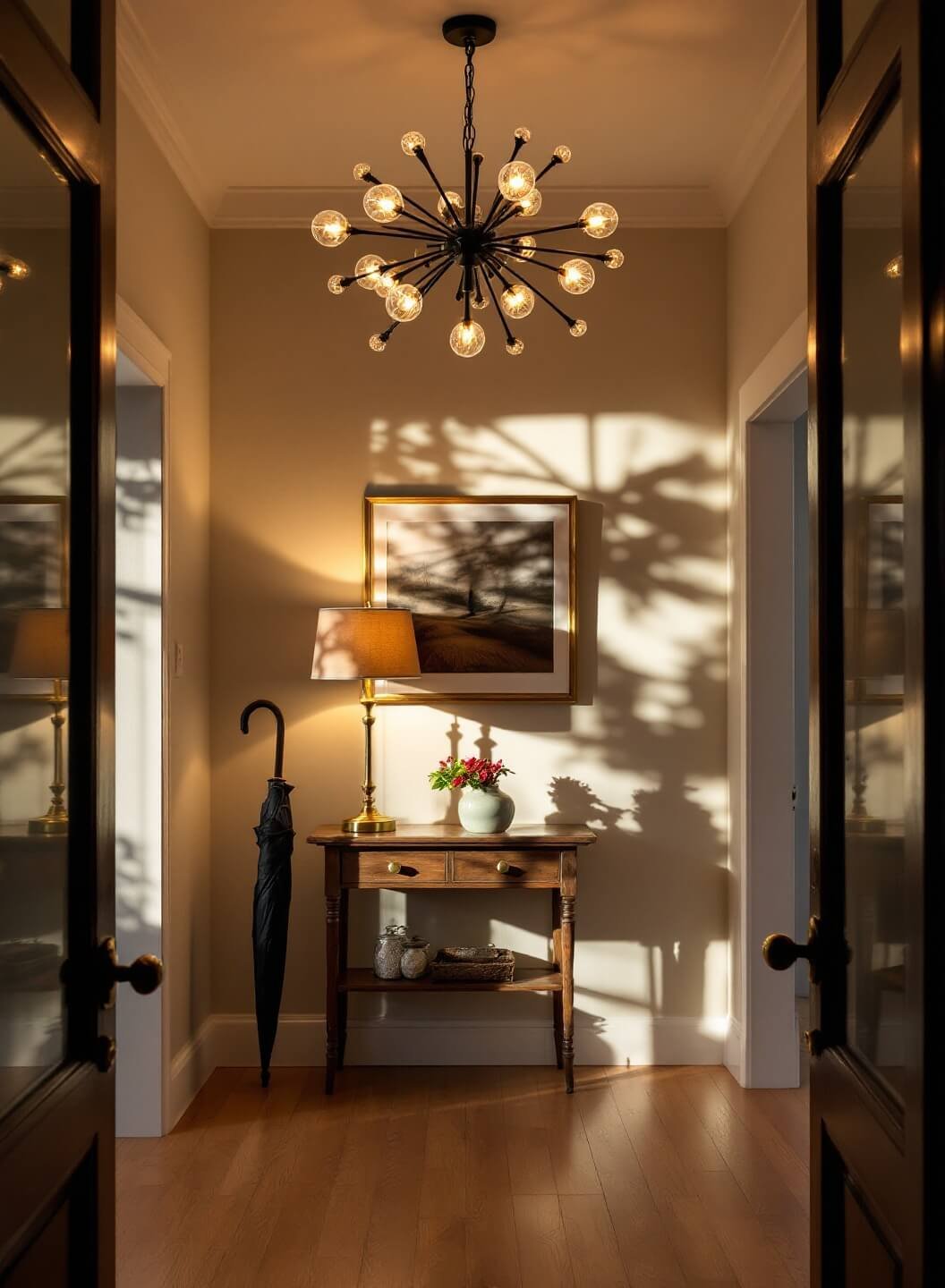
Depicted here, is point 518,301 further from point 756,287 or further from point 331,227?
point 756,287

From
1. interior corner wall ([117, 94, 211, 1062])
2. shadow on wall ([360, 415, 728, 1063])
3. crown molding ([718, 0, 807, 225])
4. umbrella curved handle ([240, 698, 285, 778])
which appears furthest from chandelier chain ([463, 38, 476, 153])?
umbrella curved handle ([240, 698, 285, 778])

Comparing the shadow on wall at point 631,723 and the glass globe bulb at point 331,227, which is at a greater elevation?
the glass globe bulb at point 331,227

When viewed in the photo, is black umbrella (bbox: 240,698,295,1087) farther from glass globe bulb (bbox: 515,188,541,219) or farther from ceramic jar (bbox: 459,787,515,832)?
glass globe bulb (bbox: 515,188,541,219)

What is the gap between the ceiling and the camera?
10.7 ft

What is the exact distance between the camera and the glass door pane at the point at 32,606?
1.35 metres

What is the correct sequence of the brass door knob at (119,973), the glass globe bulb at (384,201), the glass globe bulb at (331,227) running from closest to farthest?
1. the brass door knob at (119,973)
2. the glass globe bulb at (384,201)
3. the glass globe bulb at (331,227)

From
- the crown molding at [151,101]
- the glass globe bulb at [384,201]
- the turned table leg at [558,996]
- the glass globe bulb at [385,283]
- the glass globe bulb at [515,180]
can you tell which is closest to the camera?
the glass globe bulb at [515,180]

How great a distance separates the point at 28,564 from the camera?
4.64ft

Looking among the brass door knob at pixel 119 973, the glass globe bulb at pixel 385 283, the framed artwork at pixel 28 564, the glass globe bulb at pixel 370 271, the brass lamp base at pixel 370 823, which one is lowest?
the brass lamp base at pixel 370 823

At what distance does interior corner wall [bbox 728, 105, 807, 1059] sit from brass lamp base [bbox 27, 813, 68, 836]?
2491 mm

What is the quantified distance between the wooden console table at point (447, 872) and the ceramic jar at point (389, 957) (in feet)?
0.11

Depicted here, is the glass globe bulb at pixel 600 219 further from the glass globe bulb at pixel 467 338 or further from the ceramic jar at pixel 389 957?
the ceramic jar at pixel 389 957

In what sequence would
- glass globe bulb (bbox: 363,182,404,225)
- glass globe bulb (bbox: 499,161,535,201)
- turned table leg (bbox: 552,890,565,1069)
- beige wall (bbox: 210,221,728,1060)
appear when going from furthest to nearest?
beige wall (bbox: 210,221,728,1060) < turned table leg (bbox: 552,890,565,1069) < glass globe bulb (bbox: 363,182,404,225) < glass globe bulb (bbox: 499,161,535,201)

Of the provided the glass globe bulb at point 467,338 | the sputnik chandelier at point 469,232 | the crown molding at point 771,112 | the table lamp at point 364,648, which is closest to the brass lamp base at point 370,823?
the table lamp at point 364,648
